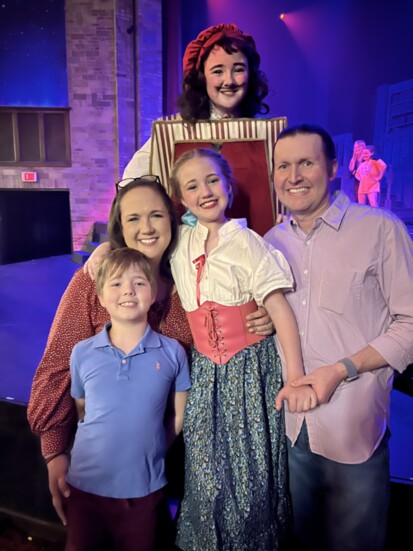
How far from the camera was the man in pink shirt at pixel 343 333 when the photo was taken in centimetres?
123

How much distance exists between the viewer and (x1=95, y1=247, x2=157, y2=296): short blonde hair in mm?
1241

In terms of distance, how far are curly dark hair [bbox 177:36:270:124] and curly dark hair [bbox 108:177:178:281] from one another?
0.59m

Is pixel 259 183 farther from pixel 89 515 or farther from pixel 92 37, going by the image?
pixel 92 37

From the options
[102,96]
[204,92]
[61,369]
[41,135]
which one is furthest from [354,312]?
[41,135]

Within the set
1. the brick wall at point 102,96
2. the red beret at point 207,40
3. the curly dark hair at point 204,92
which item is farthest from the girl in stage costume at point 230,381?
the brick wall at point 102,96

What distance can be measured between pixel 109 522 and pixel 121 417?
34 cm

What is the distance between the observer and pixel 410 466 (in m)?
2.05

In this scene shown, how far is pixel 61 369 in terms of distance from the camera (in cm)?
139

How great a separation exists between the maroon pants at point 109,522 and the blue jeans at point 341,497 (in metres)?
0.47

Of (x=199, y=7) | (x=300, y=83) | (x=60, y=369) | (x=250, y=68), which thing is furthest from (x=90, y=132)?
(x=60, y=369)

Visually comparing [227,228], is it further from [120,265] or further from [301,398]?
[301,398]

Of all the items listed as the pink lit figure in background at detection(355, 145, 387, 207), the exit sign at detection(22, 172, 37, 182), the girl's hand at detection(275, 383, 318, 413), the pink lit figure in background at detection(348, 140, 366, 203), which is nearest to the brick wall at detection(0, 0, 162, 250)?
the exit sign at detection(22, 172, 37, 182)

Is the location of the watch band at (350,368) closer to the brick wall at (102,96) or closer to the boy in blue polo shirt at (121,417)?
the boy in blue polo shirt at (121,417)

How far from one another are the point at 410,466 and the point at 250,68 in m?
1.99
